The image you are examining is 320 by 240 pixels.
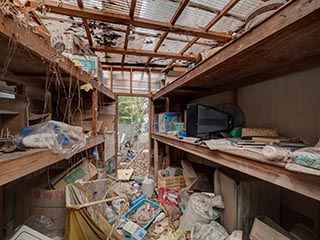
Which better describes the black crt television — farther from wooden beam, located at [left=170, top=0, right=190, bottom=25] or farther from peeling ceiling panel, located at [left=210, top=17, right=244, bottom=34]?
peeling ceiling panel, located at [left=210, top=17, right=244, bottom=34]

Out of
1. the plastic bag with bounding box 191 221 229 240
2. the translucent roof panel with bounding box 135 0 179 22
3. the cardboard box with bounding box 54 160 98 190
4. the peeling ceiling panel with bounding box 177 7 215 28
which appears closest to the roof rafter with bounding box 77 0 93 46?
the translucent roof panel with bounding box 135 0 179 22

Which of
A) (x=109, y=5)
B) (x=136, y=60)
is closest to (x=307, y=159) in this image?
(x=109, y=5)

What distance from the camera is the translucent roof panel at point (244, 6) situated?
2.12m

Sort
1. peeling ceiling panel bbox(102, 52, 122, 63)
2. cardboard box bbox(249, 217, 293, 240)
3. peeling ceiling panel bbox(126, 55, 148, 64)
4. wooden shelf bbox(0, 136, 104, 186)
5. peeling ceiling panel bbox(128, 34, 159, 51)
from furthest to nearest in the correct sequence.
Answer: peeling ceiling panel bbox(126, 55, 148, 64) → peeling ceiling panel bbox(102, 52, 122, 63) → peeling ceiling panel bbox(128, 34, 159, 51) → cardboard box bbox(249, 217, 293, 240) → wooden shelf bbox(0, 136, 104, 186)

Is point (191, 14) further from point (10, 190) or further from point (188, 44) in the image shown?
point (10, 190)

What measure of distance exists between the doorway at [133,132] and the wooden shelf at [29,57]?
4.30 metres

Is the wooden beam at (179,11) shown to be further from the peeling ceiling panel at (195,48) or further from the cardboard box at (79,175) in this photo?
Answer: the cardboard box at (79,175)

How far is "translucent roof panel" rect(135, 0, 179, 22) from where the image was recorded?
2143 mm

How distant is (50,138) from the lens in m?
1.42

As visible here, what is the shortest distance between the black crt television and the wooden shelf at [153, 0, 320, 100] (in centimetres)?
37

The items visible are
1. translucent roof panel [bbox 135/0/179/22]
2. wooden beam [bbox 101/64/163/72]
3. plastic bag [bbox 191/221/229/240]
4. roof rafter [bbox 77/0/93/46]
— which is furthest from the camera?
wooden beam [bbox 101/64/163/72]

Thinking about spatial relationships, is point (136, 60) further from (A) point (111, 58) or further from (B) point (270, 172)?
(B) point (270, 172)

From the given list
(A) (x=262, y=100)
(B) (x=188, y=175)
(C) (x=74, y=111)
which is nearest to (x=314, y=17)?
(A) (x=262, y=100)

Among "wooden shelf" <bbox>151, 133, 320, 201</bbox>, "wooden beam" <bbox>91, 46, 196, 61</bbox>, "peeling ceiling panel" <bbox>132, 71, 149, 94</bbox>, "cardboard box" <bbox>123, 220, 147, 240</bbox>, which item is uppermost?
"wooden beam" <bbox>91, 46, 196, 61</bbox>
